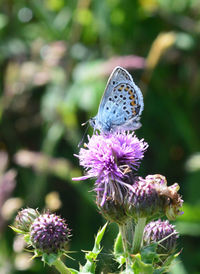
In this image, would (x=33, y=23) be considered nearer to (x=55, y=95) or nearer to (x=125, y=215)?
(x=55, y=95)

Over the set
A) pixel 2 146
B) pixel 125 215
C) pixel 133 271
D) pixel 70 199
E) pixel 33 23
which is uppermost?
pixel 33 23

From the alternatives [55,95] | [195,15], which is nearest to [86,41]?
[55,95]

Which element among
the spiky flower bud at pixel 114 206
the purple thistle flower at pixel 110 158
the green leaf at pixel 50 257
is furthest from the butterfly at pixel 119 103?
the green leaf at pixel 50 257

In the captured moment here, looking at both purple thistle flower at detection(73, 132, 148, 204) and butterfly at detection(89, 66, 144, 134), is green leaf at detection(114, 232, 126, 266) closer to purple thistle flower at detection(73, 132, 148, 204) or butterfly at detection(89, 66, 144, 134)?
purple thistle flower at detection(73, 132, 148, 204)

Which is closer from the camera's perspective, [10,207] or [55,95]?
[10,207]

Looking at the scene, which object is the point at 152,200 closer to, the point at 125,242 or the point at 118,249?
the point at 125,242

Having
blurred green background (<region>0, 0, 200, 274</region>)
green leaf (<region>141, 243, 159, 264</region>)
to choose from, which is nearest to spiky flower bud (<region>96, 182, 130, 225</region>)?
green leaf (<region>141, 243, 159, 264</region>)
